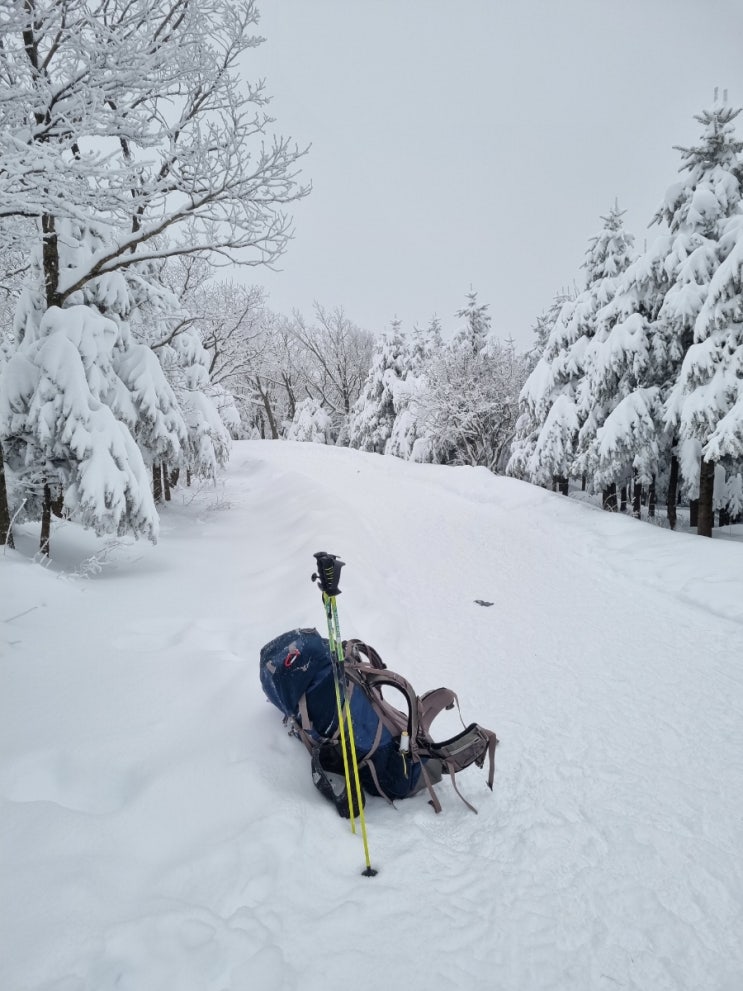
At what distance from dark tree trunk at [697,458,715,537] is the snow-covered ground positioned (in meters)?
4.94

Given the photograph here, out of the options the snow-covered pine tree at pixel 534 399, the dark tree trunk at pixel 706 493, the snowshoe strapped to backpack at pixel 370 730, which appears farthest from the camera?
the snow-covered pine tree at pixel 534 399

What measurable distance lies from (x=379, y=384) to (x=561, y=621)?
31102 mm

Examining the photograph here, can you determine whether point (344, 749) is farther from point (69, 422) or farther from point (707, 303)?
point (707, 303)

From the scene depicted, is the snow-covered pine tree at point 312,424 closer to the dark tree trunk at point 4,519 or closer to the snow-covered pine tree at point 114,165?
the snow-covered pine tree at point 114,165

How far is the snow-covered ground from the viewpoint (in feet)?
7.21

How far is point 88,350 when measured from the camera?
7.03 meters

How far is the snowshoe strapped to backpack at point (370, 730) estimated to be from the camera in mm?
3258

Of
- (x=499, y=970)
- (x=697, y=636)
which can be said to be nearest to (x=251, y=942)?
(x=499, y=970)

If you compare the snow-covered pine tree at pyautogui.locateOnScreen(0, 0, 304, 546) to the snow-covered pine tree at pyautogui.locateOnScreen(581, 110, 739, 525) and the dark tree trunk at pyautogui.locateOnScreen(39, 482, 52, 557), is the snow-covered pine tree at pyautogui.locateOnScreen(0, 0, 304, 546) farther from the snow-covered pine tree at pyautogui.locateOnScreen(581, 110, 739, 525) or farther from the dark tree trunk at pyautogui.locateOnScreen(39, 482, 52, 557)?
the snow-covered pine tree at pyautogui.locateOnScreen(581, 110, 739, 525)

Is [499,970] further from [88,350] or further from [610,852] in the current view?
[88,350]

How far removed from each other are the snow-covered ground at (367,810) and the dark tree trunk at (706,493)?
16.2 ft

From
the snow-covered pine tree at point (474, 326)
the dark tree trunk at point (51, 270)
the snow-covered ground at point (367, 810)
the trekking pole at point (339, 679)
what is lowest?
the snow-covered ground at point (367, 810)

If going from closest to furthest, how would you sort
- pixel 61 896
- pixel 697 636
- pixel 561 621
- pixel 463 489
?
pixel 61 896
pixel 697 636
pixel 561 621
pixel 463 489

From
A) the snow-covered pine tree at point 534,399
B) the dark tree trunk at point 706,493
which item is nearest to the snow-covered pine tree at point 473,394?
the snow-covered pine tree at point 534,399
